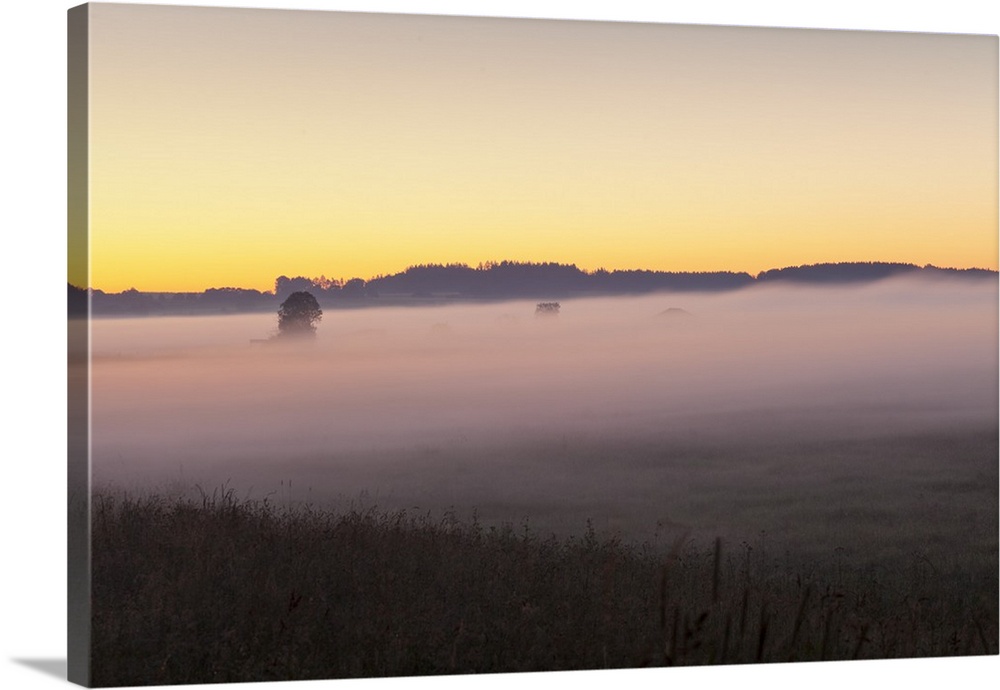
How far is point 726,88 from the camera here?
13266mm

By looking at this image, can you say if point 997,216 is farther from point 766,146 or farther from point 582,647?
point 582,647

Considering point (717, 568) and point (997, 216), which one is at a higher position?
point (997, 216)

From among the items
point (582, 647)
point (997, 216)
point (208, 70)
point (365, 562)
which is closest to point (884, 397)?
point (997, 216)

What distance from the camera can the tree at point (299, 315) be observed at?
12430mm

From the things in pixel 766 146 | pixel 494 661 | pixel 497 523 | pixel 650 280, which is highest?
pixel 766 146

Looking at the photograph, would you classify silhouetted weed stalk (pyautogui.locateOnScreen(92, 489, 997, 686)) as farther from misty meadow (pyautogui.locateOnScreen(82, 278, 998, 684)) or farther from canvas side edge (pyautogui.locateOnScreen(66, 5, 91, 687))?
canvas side edge (pyautogui.locateOnScreen(66, 5, 91, 687))

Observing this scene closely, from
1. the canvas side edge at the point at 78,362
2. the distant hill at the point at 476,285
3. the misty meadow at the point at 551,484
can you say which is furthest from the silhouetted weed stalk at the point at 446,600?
the distant hill at the point at 476,285

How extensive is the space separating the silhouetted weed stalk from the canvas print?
0.07 ft

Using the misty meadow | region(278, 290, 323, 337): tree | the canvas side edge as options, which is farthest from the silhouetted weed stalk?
region(278, 290, 323, 337): tree

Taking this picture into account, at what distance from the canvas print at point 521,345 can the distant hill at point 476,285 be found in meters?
0.02

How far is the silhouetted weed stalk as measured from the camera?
12.0 m

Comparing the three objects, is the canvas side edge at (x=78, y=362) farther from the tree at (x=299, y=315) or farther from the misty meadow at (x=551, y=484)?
the tree at (x=299, y=315)

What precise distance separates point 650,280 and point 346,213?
2094 mm

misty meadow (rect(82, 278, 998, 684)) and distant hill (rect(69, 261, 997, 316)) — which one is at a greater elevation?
distant hill (rect(69, 261, 997, 316))
